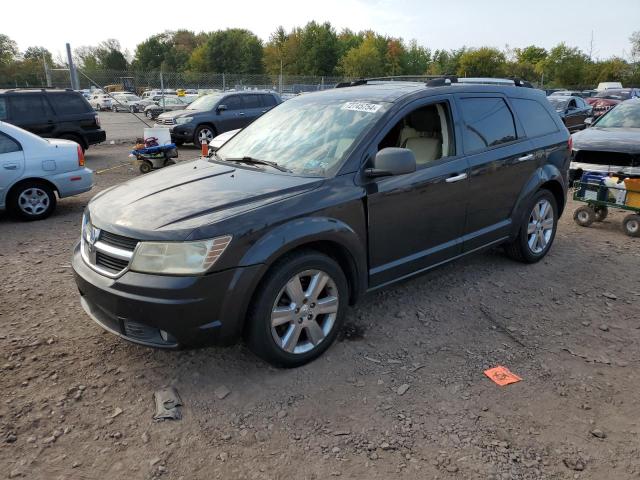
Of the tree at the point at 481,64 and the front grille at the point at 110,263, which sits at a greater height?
the tree at the point at 481,64

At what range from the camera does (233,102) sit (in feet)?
50.0

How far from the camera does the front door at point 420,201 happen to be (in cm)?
362

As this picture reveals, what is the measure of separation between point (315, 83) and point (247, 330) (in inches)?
1180

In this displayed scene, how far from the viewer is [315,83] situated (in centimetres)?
3123

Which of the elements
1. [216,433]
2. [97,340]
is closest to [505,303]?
[216,433]

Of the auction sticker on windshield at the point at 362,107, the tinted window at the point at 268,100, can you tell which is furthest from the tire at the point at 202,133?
the auction sticker on windshield at the point at 362,107

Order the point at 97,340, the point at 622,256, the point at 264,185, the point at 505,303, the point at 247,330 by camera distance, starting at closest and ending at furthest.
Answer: the point at 247,330
the point at 264,185
the point at 97,340
the point at 505,303
the point at 622,256

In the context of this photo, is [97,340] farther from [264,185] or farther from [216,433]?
[264,185]

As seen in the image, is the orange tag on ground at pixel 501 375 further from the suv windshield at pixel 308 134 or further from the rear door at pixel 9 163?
the rear door at pixel 9 163

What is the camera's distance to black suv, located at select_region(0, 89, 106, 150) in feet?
37.1

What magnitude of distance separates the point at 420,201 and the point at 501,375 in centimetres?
136

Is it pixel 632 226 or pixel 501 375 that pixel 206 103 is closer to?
pixel 632 226

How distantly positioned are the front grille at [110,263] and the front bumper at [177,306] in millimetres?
81

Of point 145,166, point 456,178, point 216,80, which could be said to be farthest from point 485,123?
point 216,80
